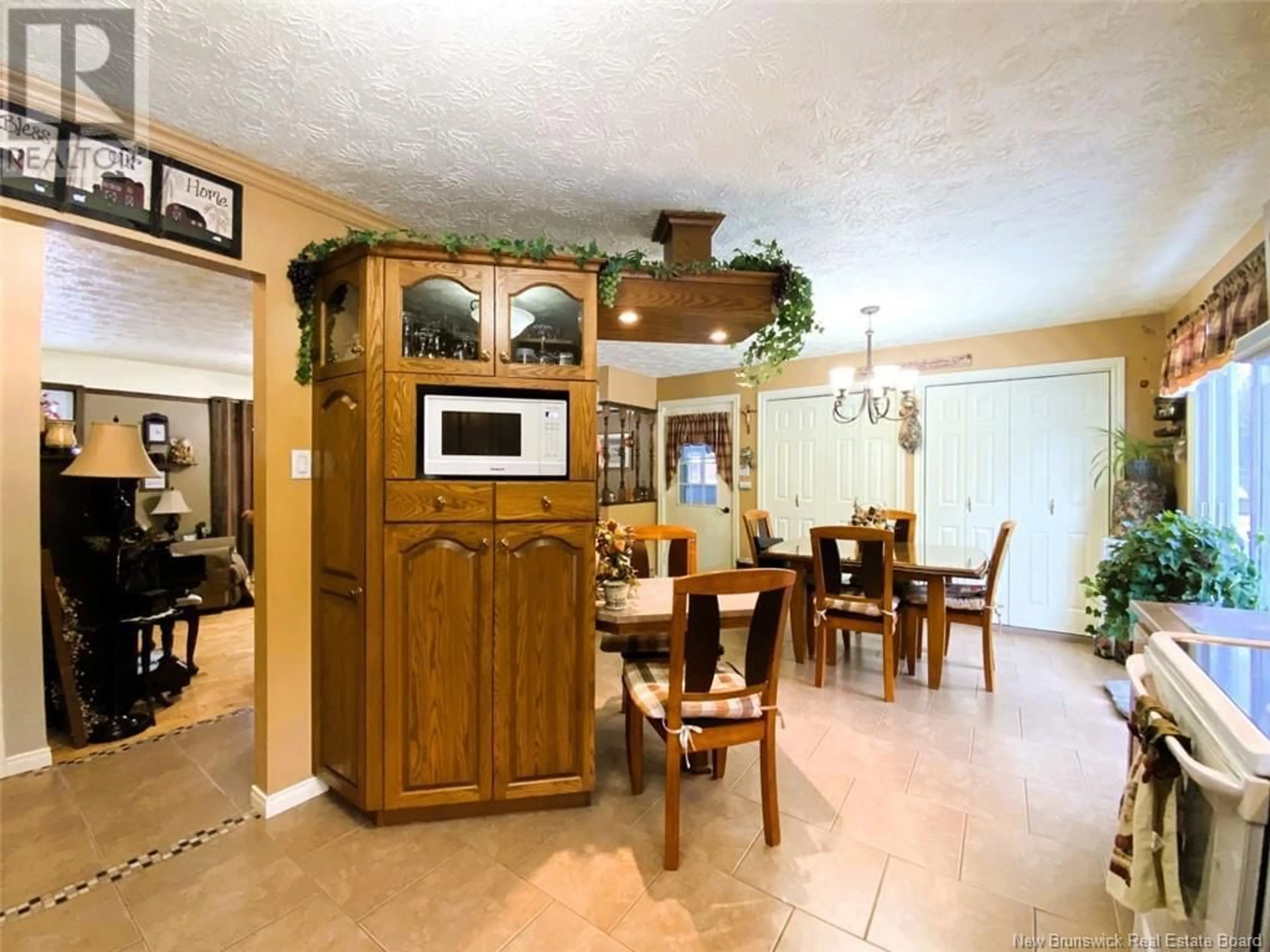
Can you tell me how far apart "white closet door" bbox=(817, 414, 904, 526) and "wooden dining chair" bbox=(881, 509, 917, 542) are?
24.9 inches

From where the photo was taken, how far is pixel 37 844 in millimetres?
1814

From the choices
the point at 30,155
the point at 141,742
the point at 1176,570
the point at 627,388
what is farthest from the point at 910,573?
the point at 141,742

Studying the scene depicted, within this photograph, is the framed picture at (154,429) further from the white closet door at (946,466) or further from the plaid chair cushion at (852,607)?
the white closet door at (946,466)

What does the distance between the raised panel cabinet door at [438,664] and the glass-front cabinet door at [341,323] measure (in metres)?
0.65

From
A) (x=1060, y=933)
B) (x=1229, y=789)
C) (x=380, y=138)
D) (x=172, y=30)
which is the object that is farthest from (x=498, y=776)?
(x=172, y=30)

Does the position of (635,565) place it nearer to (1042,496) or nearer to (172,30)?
(172,30)

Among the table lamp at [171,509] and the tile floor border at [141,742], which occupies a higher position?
the table lamp at [171,509]

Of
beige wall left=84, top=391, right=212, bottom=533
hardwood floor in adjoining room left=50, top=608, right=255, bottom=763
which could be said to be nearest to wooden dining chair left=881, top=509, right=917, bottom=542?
hardwood floor in adjoining room left=50, top=608, right=255, bottom=763

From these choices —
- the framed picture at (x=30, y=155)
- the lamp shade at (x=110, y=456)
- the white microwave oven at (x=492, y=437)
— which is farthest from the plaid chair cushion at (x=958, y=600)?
the lamp shade at (x=110, y=456)

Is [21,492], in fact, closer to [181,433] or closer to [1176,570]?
[181,433]

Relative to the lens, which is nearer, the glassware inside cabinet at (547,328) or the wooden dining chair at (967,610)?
the glassware inside cabinet at (547,328)

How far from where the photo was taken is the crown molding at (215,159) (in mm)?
1502

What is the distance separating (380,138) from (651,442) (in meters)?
4.70

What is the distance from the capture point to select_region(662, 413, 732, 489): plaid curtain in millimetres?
5762
